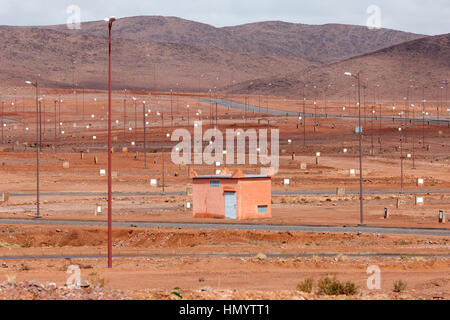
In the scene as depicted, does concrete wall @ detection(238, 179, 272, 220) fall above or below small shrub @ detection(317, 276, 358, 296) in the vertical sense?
above

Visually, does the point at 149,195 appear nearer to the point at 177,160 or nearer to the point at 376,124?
the point at 177,160

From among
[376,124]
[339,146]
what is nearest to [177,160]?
[339,146]

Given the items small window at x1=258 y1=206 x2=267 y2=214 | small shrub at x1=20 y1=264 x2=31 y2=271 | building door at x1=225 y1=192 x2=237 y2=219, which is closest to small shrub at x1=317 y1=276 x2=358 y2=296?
small shrub at x1=20 y1=264 x2=31 y2=271

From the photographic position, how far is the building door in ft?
188

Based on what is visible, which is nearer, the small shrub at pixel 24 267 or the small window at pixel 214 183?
the small shrub at pixel 24 267

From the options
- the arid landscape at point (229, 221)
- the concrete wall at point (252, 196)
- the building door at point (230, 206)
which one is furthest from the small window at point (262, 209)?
the building door at point (230, 206)

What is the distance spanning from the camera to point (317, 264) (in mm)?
34250

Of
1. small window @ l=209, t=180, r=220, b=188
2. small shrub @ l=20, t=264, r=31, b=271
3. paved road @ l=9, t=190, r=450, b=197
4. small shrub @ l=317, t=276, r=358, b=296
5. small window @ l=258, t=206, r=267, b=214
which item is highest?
small window @ l=209, t=180, r=220, b=188

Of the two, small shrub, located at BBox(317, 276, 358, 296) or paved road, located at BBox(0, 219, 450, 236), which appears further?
paved road, located at BBox(0, 219, 450, 236)

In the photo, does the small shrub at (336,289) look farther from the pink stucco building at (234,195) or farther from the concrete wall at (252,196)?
the concrete wall at (252,196)

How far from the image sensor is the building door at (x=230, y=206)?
5722 centimetres

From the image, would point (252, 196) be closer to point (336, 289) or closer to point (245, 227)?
point (245, 227)

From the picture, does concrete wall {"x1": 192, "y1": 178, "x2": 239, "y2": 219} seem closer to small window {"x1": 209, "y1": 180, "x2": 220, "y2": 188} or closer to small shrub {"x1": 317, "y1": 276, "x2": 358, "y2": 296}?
small window {"x1": 209, "y1": 180, "x2": 220, "y2": 188}
